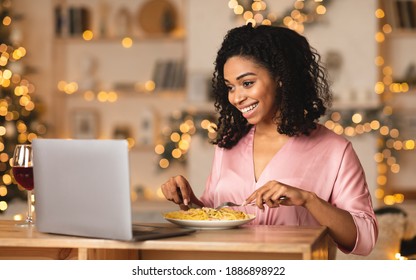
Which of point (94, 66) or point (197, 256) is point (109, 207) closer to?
point (197, 256)

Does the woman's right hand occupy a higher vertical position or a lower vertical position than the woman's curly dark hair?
lower

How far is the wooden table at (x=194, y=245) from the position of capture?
1612 millimetres

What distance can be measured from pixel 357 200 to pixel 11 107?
4.22 m

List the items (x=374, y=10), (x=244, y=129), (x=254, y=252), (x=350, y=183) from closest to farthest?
(x=254, y=252) → (x=350, y=183) → (x=244, y=129) → (x=374, y=10)

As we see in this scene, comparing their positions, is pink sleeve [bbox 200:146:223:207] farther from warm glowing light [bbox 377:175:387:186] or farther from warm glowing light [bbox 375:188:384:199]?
warm glowing light [bbox 377:175:387:186]

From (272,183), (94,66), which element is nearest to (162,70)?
(94,66)

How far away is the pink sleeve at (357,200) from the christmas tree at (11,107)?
402 centimetres

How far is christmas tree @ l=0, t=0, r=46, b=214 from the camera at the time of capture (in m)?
5.94

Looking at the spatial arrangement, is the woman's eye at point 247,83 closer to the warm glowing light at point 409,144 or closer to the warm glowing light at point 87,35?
the warm glowing light at point 409,144

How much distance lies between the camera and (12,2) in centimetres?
632

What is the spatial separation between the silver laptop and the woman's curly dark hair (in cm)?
69

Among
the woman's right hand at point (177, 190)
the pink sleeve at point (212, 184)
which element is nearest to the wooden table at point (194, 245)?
the woman's right hand at point (177, 190)

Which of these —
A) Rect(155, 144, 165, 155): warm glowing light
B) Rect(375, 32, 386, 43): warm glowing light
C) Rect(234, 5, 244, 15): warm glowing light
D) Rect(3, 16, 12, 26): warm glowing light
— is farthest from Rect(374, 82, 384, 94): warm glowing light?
Rect(3, 16, 12, 26): warm glowing light

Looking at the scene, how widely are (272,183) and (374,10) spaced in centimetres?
407
